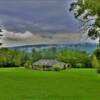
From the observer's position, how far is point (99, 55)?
36.7 metres

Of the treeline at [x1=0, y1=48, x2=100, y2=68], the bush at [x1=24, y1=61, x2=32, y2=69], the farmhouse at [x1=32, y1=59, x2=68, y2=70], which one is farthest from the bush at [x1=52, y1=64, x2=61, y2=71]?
the bush at [x1=24, y1=61, x2=32, y2=69]

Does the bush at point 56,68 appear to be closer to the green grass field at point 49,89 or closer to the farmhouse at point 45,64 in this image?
the farmhouse at point 45,64

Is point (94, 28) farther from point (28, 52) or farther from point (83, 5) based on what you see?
point (28, 52)

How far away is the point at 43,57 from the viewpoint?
111125 mm

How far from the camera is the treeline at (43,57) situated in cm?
8506

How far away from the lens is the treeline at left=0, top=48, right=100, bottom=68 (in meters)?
85.1

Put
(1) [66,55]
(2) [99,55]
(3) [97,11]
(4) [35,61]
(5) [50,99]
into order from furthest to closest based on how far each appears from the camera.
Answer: (4) [35,61], (1) [66,55], (2) [99,55], (3) [97,11], (5) [50,99]

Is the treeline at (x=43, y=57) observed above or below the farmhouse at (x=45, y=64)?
above

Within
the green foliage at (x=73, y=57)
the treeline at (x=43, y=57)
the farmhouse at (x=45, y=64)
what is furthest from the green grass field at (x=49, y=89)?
the farmhouse at (x=45, y=64)

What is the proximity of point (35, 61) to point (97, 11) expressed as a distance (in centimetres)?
7580

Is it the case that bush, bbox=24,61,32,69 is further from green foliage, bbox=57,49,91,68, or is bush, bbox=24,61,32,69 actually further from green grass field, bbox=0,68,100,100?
green grass field, bbox=0,68,100,100

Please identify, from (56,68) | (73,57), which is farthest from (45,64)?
(73,57)

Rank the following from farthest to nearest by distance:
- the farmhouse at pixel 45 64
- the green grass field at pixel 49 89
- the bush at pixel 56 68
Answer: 1. the farmhouse at pixel 45 64
2. the bush at pixel 56 68
3. the green grass field at pixel 49 89

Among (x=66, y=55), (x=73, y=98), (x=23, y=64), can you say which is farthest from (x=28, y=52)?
(x=73, y=98)
